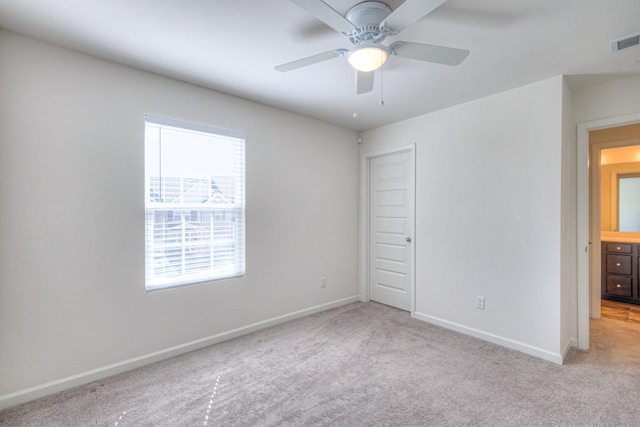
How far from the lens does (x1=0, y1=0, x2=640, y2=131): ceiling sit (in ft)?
5.62

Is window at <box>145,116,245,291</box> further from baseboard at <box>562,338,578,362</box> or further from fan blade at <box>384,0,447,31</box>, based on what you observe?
baseboard at <box>562,338,578,362</box>

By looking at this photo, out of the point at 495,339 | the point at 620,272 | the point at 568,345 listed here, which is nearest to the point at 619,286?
the point at 620,272

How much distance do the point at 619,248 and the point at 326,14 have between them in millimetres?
5224

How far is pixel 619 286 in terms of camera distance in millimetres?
4180

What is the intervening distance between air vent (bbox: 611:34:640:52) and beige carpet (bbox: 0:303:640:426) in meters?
2.45

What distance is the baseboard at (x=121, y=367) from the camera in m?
2.01

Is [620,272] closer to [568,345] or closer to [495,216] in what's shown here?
[568,345]

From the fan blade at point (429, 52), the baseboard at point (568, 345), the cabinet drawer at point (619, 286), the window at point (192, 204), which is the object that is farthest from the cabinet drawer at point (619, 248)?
the window at point (192, 204)

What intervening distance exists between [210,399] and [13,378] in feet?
4.32

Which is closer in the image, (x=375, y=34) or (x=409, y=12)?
(x=409, y=12)

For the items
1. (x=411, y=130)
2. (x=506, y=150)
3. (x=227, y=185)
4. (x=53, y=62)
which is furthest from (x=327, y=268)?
(x=53, y=62)

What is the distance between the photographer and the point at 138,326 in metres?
2.48

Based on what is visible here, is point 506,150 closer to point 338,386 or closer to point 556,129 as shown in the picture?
point 556,129

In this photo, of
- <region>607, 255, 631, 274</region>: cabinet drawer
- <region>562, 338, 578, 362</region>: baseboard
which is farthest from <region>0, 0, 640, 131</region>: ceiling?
<region>607, 255, 631, 274</region>: cabinet drawer
